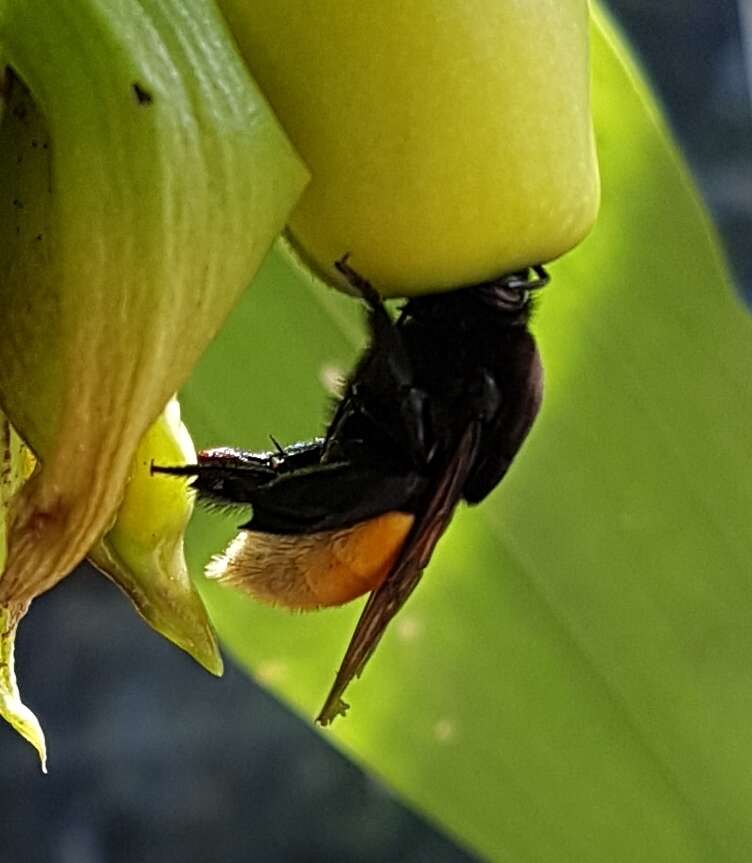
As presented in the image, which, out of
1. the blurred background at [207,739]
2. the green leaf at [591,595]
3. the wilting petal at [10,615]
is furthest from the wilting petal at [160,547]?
the blurred background at [207,739]

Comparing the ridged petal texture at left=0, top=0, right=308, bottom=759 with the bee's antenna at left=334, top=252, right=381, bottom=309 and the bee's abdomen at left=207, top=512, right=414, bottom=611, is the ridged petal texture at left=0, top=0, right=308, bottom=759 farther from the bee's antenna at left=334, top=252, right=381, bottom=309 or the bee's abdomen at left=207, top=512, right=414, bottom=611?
the bee's abdomen at left=207, top=512, right=414, bottom=611

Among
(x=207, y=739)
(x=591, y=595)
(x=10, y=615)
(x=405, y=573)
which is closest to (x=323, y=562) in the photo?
(x=405, y=573)

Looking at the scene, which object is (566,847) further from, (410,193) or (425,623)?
(410,193)

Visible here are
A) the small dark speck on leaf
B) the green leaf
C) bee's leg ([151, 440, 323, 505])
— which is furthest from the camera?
the green leaf

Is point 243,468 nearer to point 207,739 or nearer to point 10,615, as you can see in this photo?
point 10,615

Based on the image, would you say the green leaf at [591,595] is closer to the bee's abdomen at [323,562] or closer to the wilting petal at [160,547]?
the bee's abdomen at [323,562]

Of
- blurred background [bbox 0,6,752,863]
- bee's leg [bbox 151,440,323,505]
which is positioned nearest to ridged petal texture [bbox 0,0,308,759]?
bee's leg [bbox 151,440,323,505]
